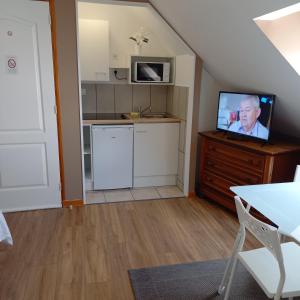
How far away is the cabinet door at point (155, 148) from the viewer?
3738mm

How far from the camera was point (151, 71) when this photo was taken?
3.81m

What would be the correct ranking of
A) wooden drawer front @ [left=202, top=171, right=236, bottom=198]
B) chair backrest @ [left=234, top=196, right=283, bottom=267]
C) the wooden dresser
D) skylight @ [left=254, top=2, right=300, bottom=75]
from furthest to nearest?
1. wooden drawer front @ [left=202, top=171, right=236, bottom=198]
2. the wooden dresser
3. skylight @ [left=254, top=2, right=300, bottom=75]
4. chair backrest @ [left=234, top=196, right=283, bottom=267]

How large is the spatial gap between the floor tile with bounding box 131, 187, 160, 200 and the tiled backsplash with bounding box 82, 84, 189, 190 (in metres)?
0.37

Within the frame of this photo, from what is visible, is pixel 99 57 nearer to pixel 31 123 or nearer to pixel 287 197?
pixel 31 123

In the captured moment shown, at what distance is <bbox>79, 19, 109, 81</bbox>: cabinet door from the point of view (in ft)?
11.8

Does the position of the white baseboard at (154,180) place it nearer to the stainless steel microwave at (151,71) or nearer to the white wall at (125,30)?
the stainless steel microwave at (151,71)

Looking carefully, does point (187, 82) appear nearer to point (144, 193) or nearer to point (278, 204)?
point (144, 193)

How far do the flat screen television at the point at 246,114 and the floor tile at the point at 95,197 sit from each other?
1.61m

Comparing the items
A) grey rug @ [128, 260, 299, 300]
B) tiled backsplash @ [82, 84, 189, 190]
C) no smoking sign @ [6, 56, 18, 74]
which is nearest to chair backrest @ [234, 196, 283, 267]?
grey rug @ [128, 260, 299, 300]

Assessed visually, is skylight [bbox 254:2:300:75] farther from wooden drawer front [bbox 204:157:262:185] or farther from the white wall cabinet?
the white wall cabinet

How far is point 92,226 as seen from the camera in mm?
2947

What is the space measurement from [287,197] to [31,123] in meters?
2.46

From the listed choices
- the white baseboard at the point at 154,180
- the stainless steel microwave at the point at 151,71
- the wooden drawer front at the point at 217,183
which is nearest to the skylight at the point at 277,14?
the wooden drawer front at the point at 217,183

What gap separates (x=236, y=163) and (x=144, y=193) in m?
1.25
